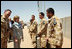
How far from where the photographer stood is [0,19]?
204 inches

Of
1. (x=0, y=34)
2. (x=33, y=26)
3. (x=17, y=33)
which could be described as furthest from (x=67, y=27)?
(x=0, y=34)

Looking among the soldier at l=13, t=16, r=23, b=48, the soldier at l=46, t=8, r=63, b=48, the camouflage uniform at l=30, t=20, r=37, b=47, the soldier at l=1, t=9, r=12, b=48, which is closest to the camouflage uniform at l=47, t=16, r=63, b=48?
the soldier at l=46, t=8, r=63, b=48

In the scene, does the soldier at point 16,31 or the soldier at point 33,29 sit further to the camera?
the soldier at point 33,29

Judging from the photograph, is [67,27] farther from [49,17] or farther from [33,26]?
[49,17]

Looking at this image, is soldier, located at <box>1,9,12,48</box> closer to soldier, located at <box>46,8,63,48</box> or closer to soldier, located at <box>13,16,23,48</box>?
soldier, located at <box>13,16,23,48</box>

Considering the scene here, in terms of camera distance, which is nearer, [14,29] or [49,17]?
[49,17]

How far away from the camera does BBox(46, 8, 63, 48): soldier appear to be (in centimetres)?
389

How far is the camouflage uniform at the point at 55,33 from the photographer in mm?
3889

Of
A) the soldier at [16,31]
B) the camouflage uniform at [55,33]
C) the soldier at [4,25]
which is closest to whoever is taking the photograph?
the camouflage uniform at [55,33]

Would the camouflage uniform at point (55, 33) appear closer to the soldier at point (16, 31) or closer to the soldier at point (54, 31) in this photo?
the soldier at point (54, 31)

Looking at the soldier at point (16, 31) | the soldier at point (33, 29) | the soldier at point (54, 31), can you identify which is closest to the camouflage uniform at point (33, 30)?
the soldier at point (33, 29)

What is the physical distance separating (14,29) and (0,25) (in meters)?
0.94

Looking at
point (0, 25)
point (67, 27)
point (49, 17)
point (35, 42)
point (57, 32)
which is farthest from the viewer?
point (67, 27)

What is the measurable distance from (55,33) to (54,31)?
80mm
